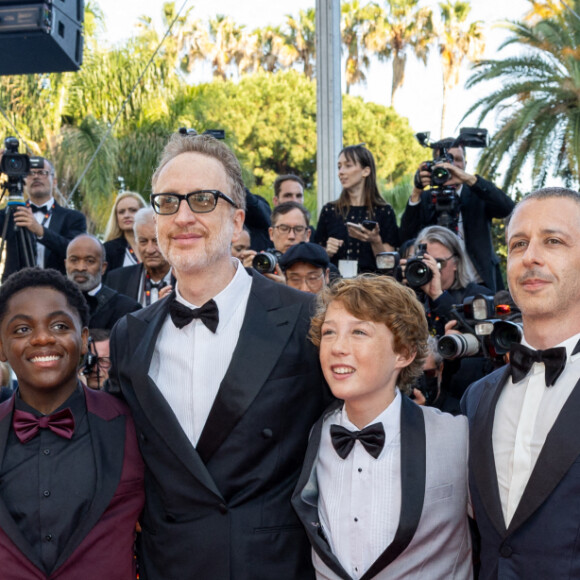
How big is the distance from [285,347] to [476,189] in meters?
3.15

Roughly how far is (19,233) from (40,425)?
3.33 m

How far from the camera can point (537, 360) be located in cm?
232

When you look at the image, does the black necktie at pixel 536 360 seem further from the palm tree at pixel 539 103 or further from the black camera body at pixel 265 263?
the palm tree at pixel 539 103

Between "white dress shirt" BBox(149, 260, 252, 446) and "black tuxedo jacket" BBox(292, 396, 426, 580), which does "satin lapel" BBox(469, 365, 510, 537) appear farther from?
"white dress shirt" BBox(149, 260, 252, 446)

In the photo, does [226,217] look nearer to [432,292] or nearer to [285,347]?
[285,347]

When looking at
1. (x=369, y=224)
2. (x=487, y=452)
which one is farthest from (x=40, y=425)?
(x=369, y=224)

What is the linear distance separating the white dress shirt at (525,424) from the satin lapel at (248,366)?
0.71m

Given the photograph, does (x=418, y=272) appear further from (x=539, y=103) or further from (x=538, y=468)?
(x=539, y=103)

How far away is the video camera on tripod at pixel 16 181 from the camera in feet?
17.6

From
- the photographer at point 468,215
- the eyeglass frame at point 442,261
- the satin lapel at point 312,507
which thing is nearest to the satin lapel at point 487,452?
the satin lapel at point 312,507

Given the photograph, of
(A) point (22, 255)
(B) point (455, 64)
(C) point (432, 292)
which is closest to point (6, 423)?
(C) point (432, 292)

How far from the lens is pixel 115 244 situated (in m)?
6.27

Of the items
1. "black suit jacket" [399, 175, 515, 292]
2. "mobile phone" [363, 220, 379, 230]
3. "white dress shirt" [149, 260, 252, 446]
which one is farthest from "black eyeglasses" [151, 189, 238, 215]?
"black suit jacket" [399, 175, 515, 292]

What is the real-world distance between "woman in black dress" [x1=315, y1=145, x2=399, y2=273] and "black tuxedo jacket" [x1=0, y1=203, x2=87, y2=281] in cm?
183
